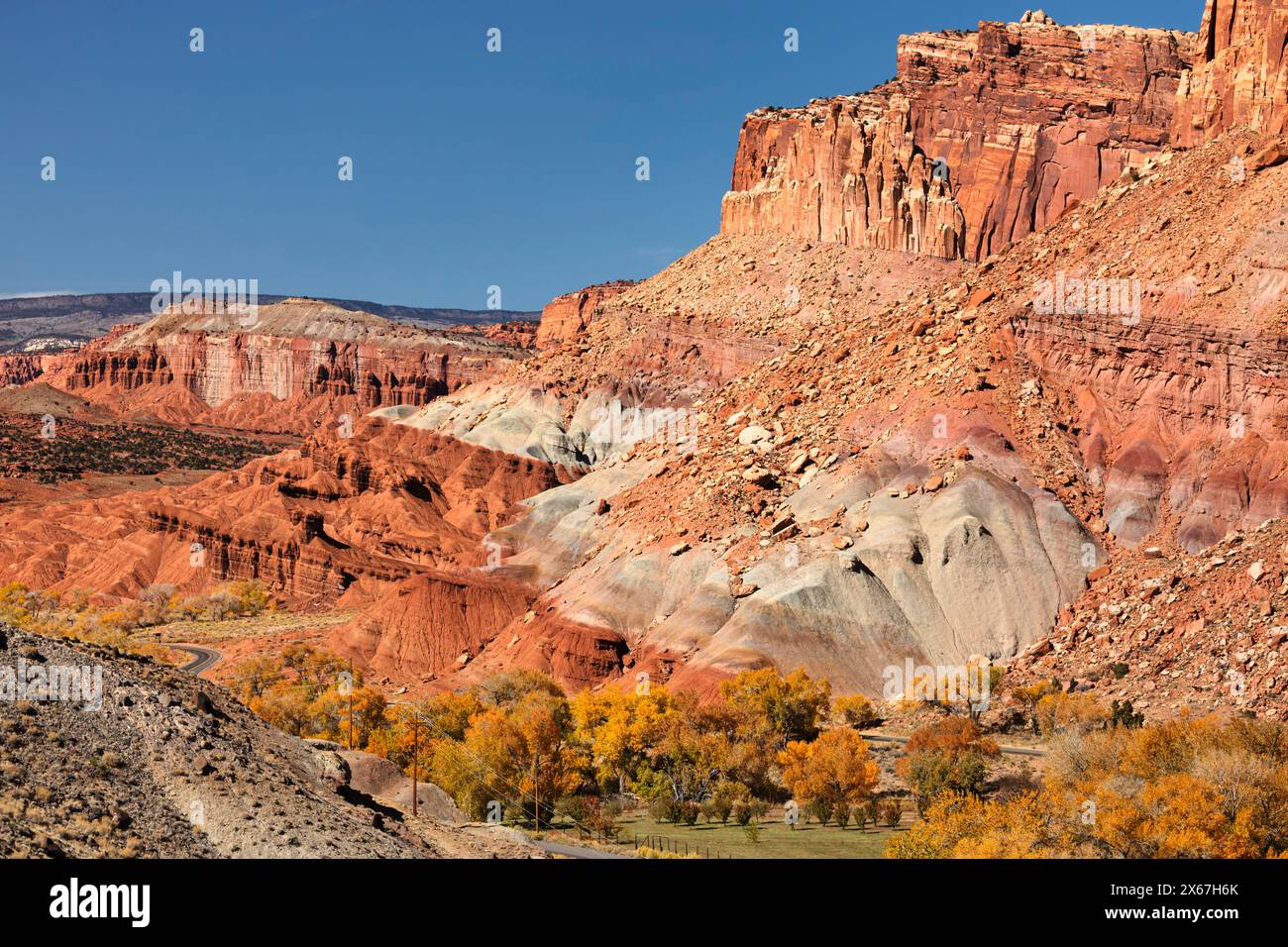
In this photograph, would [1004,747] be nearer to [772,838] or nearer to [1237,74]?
[772,838]

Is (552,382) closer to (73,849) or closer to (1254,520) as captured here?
(1254,520)

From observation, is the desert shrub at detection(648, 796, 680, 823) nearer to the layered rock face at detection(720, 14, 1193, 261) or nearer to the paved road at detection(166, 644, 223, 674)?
the paved road at detection(166, 644, 223, 674)

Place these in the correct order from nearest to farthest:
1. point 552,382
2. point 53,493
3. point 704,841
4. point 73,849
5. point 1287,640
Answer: point 73,849 < point 704,841 < point 1287,640 < point 552,382 < point 53,493

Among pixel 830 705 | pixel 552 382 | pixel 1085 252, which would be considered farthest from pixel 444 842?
pixel 552 382

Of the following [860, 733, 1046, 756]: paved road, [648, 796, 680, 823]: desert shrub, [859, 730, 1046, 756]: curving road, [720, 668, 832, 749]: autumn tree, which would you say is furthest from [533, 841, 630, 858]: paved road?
[860, 733, 1046, 756]: paved road

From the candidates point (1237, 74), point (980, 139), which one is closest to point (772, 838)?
point (1237, 74)

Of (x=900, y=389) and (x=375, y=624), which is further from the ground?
(x=900, y=389)
